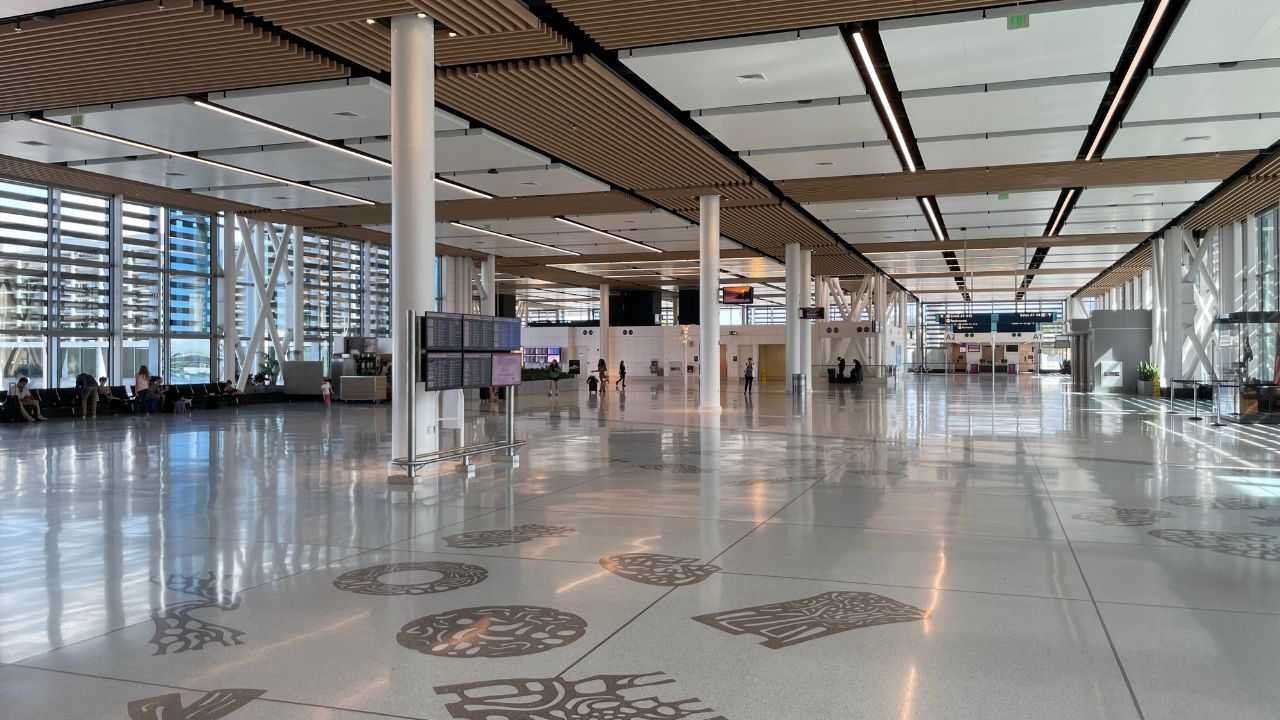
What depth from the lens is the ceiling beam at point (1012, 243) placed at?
3372 centimetres

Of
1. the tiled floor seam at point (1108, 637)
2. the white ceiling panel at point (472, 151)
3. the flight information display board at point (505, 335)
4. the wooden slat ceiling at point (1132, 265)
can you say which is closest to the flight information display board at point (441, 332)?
the flight information display board at point (505, 335)

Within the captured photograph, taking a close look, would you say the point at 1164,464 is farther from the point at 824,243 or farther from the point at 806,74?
the point at 824,243

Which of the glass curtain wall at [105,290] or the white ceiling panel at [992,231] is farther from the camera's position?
the white ceiling panel at [992,231]

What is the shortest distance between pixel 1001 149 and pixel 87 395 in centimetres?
2138

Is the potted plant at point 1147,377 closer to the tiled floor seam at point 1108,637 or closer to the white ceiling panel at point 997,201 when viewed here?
the white ceiling panel at point 997,201

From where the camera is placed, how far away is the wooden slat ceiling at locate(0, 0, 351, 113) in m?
11.6

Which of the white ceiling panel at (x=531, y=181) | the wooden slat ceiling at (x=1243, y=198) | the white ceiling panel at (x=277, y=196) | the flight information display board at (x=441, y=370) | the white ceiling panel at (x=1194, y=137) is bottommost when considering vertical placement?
the flight information display board at (x=441, y=370)

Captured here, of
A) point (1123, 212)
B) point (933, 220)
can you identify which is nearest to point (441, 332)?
point (933, 220)

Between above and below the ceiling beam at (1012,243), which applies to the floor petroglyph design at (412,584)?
below

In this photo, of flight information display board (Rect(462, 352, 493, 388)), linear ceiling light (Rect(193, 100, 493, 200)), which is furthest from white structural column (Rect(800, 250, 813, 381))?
flight information display board (Rect(462, 352, 493, 388))

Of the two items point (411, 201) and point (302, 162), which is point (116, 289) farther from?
point (411, 201)

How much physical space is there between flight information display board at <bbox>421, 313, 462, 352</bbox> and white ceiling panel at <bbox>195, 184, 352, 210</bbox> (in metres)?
14.3

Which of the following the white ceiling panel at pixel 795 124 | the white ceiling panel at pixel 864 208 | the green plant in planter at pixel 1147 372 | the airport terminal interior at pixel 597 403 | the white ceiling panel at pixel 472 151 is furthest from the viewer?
the green plant in planter at pixel 1147 372

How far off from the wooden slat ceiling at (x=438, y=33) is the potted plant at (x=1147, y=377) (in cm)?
2758
